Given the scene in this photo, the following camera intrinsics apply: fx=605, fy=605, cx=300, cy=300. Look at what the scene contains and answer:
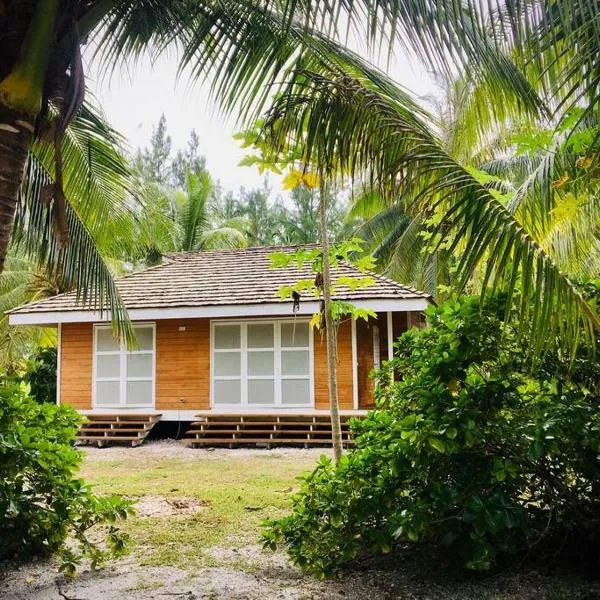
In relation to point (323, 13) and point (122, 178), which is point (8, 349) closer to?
point (122, 178)

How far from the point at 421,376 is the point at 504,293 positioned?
780 millimetres

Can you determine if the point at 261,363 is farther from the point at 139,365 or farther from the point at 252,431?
the point at 139,365

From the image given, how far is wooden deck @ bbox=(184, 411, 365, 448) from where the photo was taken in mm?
11859

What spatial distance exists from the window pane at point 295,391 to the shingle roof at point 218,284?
1.93 meters

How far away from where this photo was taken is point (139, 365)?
44.9 feet

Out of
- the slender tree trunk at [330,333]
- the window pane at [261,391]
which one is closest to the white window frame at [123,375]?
the window pane at [261,391]

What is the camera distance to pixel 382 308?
11.6 metres

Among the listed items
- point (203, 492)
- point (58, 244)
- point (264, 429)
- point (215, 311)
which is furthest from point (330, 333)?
point (264, 429)

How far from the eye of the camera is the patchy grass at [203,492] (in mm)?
5039

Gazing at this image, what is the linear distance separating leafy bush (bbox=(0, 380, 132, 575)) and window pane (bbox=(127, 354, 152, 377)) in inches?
359

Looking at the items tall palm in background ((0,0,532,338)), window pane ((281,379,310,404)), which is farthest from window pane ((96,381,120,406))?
tall palm in background ((0,0,532,338))

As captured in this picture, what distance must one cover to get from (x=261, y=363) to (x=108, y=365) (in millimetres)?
3608

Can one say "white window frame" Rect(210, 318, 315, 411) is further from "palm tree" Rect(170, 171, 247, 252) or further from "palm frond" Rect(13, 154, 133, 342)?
"palm tree" Rect(170, 171, 247, 252)

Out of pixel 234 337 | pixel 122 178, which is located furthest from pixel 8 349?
pixel 122 178
